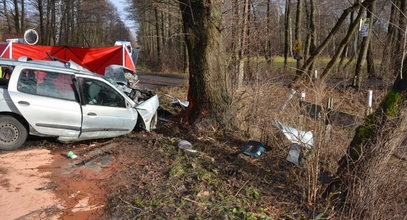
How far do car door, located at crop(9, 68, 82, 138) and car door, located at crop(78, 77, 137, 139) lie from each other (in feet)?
0.61

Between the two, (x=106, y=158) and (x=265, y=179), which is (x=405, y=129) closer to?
(x=265, y=179)

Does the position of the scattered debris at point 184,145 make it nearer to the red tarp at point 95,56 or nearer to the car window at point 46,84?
the car window at point 46,84

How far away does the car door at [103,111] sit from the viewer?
7844 mm

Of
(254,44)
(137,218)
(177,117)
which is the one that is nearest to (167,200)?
(137,218)

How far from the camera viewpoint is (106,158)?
7246 millimetres

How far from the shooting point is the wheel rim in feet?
23.9

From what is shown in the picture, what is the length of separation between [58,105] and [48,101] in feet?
0.65

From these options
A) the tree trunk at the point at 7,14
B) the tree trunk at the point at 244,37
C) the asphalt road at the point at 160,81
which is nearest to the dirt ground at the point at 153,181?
the tree trunk at the point at 244,37

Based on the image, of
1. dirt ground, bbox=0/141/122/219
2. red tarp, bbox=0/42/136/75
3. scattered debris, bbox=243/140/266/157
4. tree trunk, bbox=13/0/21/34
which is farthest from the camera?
tree trunk, bbox=13/0/21/34

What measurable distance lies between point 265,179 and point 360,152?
1632 millimetres

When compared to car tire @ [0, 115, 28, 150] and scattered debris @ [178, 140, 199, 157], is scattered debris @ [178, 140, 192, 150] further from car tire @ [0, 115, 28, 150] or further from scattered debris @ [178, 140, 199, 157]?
car tire @ [0, 115, 28, 150]

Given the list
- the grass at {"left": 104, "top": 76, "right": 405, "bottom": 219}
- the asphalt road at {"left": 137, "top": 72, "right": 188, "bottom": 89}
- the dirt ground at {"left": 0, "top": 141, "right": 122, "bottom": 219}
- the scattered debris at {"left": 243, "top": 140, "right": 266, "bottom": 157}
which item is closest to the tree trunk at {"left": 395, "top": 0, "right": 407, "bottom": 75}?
the grass at {"left": 104, "top": 76, "right": 405, "bottom": 219}

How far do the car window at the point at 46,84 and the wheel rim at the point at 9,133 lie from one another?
725mm

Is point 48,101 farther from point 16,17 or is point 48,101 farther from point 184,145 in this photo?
point 16,17
